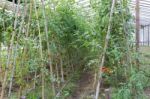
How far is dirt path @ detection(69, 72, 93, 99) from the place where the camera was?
4.98m

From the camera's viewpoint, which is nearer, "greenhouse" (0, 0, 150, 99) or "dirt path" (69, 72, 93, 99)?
"greenhouse" (0, 0, 150, 99)

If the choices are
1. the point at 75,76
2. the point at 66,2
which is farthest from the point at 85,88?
the point at 66,2

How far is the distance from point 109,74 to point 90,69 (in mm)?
1067

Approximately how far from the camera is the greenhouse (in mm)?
4539

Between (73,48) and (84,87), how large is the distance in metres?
0.68

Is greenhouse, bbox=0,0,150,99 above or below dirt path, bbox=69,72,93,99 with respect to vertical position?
above

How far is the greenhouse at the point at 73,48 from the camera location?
4539mm

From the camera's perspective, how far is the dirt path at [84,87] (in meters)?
4.98

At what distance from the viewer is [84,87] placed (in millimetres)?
5418

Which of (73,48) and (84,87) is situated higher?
(73,48)

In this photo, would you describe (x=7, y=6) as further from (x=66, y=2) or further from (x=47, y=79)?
(x=47, y=79)

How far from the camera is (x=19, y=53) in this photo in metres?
4.91

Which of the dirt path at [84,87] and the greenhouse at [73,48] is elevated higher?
the greenhouse at [73,48]

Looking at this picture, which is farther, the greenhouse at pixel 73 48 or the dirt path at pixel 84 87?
the dirt path at pixel 84 87
